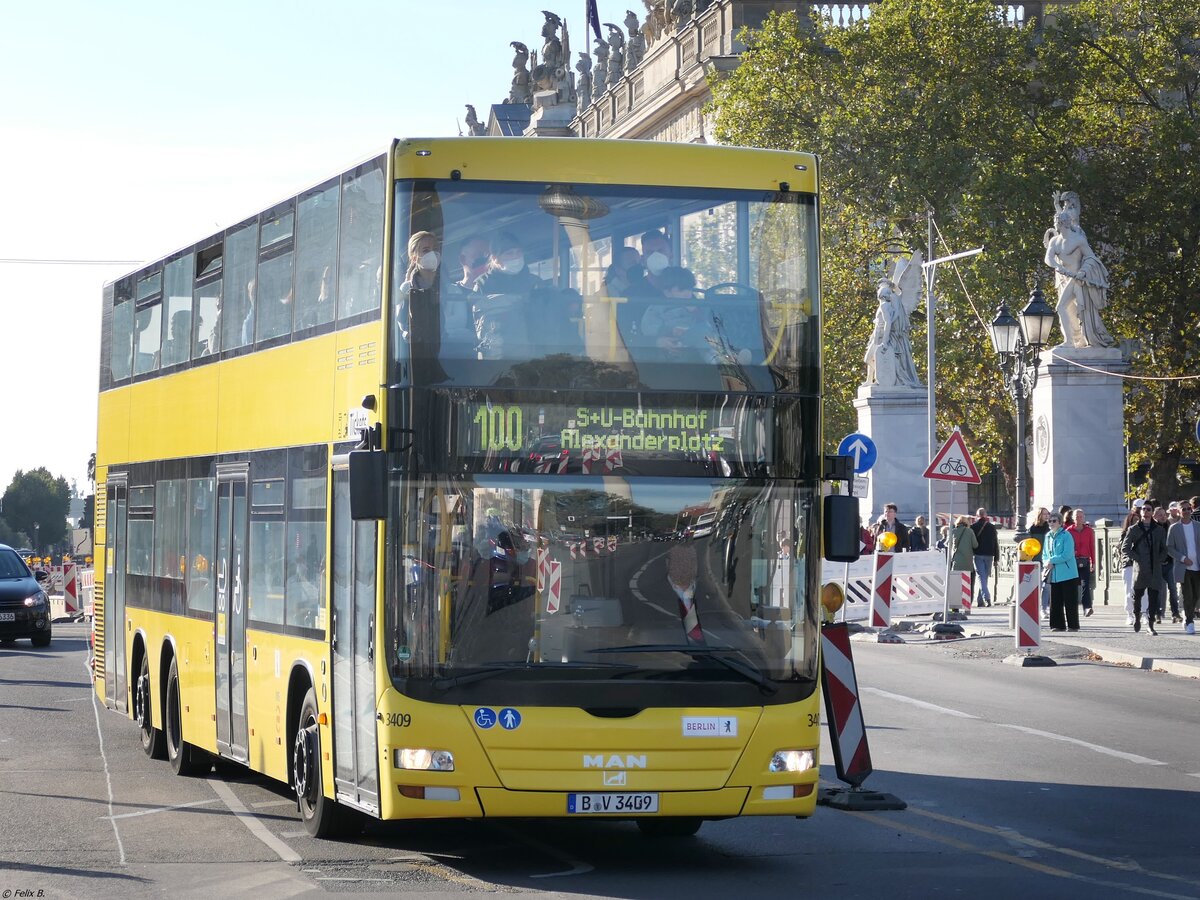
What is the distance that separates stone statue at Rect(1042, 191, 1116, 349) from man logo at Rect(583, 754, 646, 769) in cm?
3086

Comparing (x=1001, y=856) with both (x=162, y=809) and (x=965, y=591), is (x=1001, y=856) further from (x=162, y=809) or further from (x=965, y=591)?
(x=965, y=591)

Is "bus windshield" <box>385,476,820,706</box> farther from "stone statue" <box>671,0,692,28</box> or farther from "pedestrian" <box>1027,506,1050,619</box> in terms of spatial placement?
"stone statue" <box>671,0,692,28</box>

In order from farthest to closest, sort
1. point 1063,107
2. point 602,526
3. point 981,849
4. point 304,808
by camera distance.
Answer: point 1063,107
point 304,808
point 981,849
point 602,526

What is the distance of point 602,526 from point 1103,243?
5304cm

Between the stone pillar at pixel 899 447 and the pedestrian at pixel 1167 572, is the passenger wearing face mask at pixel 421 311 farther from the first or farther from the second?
the stone pillar at pixel 899 447

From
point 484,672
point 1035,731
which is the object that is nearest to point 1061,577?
point 1035,731

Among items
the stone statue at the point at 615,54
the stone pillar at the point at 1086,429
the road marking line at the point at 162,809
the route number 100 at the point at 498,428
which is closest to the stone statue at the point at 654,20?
the stone statue at the point at 615,54

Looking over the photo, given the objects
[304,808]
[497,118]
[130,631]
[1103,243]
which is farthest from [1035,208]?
[497,118]

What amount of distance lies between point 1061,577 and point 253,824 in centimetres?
1918

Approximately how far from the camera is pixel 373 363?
10625mm

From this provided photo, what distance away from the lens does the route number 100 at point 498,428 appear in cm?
1024

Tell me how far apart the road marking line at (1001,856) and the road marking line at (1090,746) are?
325cm

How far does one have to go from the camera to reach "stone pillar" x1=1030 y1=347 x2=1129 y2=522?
129 ft

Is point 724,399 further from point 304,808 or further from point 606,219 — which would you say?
point 304,808
